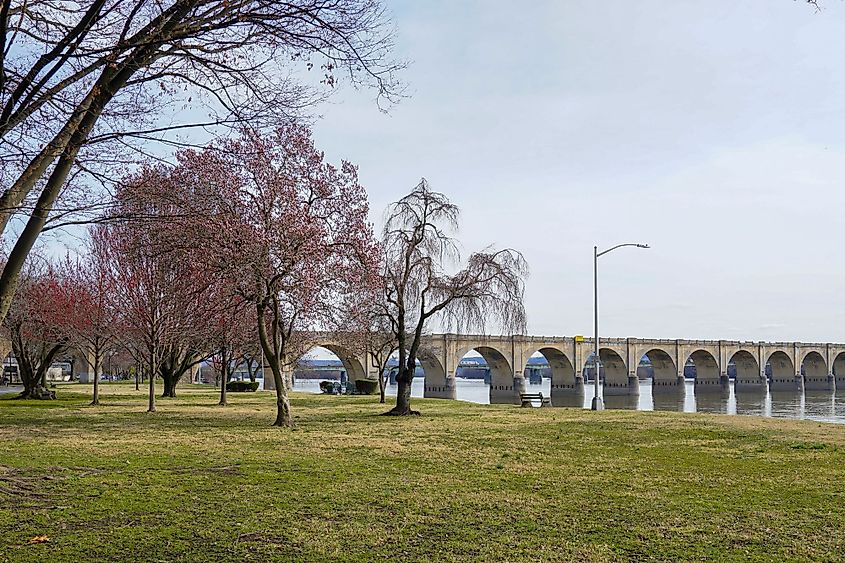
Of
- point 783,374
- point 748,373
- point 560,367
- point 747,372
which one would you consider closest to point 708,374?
point 748,373

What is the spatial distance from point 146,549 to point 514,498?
3.91m

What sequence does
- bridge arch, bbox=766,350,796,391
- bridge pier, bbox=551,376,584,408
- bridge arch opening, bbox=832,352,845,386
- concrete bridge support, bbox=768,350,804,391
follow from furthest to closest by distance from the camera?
bridge arch opening, bbox=832,352,845,386
bridge arch, bbox=766,350,796,391
concrete bridge support, bbox=768,350,804,391
bridge pier, bbox=551,376,584,408

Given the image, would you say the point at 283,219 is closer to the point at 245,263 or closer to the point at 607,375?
the point at 245,263

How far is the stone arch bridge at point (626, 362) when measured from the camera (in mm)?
71750

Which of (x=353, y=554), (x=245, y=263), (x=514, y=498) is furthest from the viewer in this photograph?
Answer: (x=245, y=263)

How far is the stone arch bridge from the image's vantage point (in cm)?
7175

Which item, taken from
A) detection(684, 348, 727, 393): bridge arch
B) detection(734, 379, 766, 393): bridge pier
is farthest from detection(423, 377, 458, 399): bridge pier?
detection(734, 379, 766, 393): bridge pier

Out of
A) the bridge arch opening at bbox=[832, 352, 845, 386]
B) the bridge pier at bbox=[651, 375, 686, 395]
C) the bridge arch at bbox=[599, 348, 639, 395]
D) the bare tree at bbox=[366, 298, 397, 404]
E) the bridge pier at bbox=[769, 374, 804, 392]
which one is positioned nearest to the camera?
the bare tree at bbox=[366, 298, 397, 404]

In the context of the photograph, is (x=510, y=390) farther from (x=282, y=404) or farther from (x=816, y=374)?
(x=816, y=374)

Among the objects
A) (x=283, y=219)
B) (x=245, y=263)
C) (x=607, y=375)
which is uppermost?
(x=283, y=219)

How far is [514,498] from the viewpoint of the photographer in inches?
330

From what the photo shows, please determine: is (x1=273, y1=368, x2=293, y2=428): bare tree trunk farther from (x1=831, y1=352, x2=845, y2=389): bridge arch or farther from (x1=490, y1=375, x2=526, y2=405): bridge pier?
(x1=831, y1=352, x2=845, y2=389): bridge arch

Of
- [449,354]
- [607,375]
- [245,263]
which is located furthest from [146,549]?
[607,375]

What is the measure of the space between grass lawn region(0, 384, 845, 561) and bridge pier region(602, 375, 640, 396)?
73.4 metres
